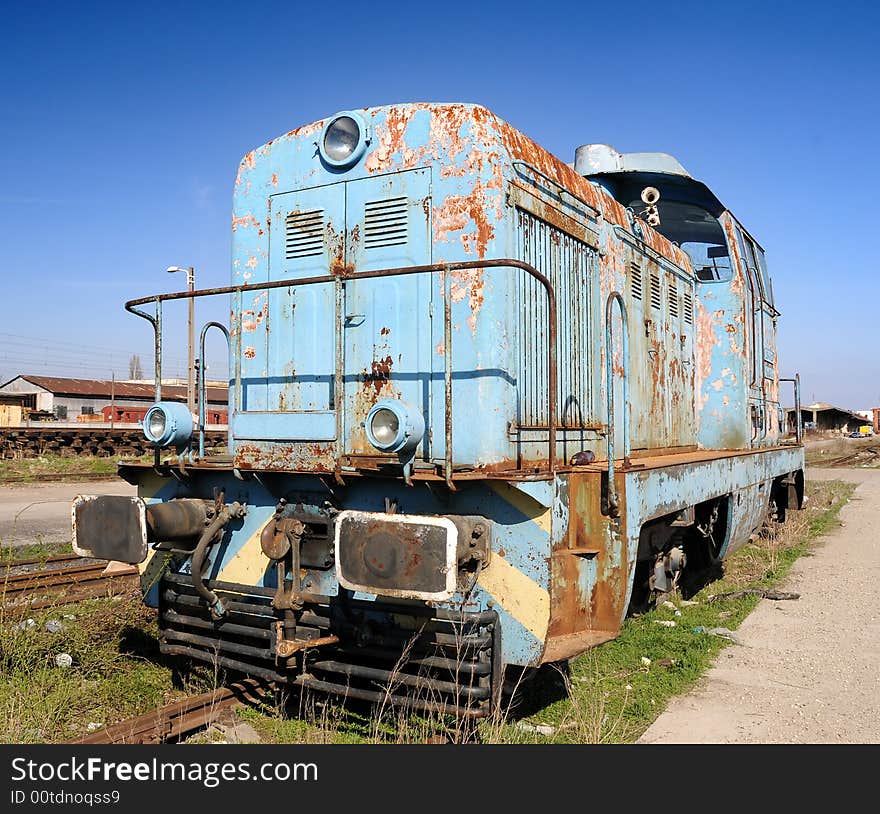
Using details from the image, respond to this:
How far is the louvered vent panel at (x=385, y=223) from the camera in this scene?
13.5 feet

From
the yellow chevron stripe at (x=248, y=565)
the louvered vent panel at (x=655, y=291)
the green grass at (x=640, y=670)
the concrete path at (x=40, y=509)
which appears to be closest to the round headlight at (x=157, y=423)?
the yellow chevron stripe at (x=248, y=565)

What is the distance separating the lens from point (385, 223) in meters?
4.17

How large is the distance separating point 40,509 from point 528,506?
40.7 ft

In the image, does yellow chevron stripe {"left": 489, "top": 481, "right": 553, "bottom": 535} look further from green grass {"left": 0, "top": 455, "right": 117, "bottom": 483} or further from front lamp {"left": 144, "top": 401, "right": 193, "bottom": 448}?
green grass {"left": 0, "top": 455, "right": 117, "bottom": 483}

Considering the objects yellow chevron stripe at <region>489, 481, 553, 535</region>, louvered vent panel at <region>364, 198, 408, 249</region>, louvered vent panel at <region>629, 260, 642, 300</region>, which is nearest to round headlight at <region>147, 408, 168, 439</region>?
louvered vent panel at <region>364, 198, 408, 249</region>

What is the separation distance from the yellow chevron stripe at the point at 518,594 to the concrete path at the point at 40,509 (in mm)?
4826

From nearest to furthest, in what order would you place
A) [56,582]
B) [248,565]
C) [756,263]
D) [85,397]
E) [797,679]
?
[248,565] < [797,679] < [56,582] < [756,263] < [85,397]

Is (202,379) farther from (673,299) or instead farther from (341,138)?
(673,299)

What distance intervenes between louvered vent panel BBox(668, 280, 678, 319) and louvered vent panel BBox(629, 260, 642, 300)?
2.61 feet

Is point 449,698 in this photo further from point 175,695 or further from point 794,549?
A: point 794,549

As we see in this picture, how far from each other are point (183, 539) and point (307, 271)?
1584 mm

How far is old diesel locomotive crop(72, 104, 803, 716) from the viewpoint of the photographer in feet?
11.4

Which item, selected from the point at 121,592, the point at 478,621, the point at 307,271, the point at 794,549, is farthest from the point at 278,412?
the point at 794,549

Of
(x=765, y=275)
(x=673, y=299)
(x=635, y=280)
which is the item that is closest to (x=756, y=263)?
(x=765, y=275)
